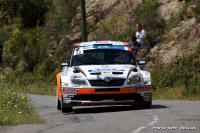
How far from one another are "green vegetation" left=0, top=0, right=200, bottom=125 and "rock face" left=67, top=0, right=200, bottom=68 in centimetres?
25

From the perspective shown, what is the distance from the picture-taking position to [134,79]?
1841cm

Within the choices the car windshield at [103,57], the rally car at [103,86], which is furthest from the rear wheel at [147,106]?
the car windshield at [103,57]

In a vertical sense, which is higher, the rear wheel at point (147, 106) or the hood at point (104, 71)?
the hood at point (104, 71)

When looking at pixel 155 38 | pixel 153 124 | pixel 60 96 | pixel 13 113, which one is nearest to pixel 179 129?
pixel 153 124

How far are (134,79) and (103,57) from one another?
1672mm

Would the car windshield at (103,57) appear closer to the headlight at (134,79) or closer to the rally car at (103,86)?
the rally car at (103,86)

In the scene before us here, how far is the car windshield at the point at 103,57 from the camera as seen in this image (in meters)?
19.6

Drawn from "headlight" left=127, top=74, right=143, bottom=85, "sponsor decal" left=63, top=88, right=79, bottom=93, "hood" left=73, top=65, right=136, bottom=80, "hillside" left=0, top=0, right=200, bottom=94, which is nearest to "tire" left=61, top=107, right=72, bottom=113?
"sponsor decal" left=63, top=88, right=79, bottom=93

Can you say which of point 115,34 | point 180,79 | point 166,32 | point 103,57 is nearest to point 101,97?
point 103,57

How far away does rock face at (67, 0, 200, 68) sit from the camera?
97.9 ft

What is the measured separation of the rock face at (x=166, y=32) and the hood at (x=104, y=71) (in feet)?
34.2

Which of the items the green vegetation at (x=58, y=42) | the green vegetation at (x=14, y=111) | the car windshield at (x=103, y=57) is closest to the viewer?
the green vegetation at (x=14, y=111)

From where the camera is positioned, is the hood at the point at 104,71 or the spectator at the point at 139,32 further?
the spectator at the point at 139,32

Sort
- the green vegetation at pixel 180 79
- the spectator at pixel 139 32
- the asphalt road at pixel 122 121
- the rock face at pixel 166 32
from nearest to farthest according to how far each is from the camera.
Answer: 1. the asphalt road at pixel 122 121
2. the green vegetation at pixel 180 79
3. the spectator at pixel 139 32
4. the rock face at pixel 166 32
